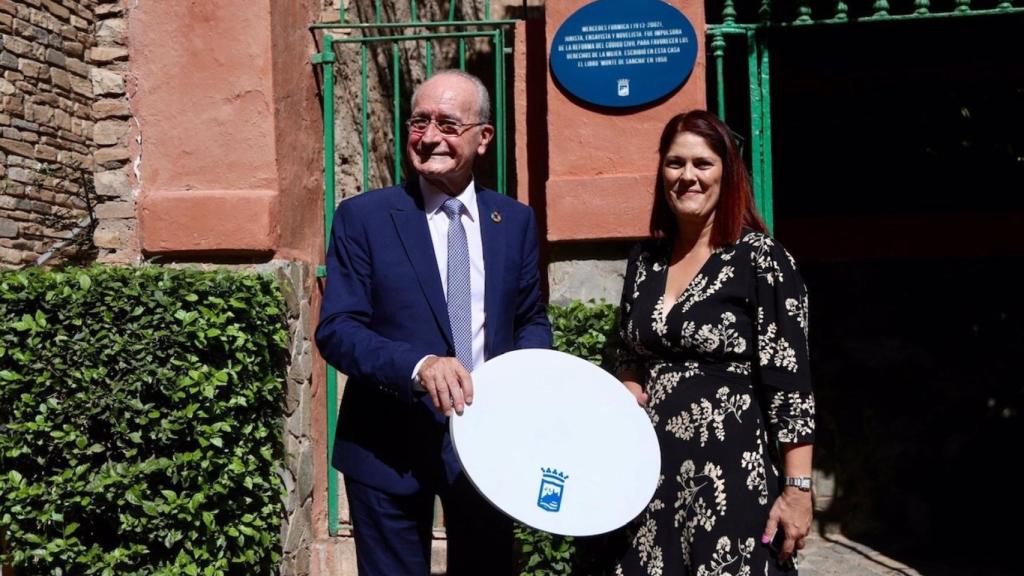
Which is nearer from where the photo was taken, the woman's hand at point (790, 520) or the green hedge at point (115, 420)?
the woman's hand at point (790, 520)

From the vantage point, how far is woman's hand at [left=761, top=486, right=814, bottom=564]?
2365 mm

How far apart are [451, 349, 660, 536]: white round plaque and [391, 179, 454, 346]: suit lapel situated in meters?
0.26

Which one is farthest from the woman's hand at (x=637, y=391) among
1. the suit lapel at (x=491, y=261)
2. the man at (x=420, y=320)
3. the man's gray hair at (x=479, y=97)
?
the man's gray hair at (x=479, y=97)

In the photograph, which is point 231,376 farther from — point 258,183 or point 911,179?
point 911,179

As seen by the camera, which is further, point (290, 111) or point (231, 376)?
point (290, 111)

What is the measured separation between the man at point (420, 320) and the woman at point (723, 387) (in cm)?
40

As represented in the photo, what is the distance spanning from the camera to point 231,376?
3.58 m

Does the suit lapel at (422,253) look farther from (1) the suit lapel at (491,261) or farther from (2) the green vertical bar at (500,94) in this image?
(2) the green vertical bar at (500,94)

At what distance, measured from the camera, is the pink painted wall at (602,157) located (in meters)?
3.91

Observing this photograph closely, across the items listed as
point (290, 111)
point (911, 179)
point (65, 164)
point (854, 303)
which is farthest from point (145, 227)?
point (911, 179)

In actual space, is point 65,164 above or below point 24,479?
above

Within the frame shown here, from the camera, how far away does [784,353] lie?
237 centimetres

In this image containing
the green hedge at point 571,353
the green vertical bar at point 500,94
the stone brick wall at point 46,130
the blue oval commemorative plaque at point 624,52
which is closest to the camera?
the green hedge at point 571,353

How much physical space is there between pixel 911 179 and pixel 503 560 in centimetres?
427
